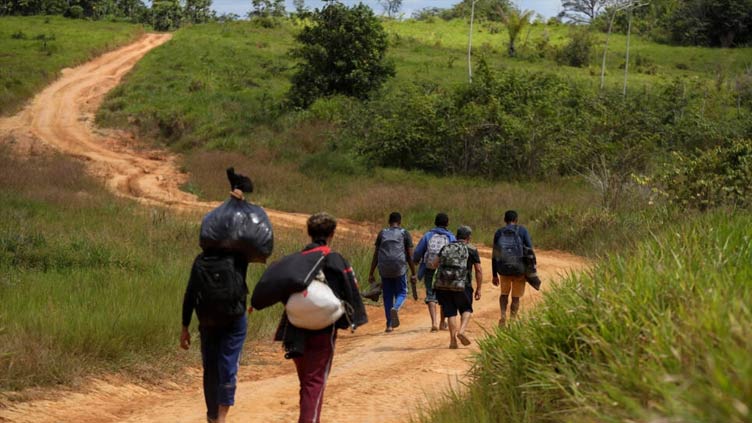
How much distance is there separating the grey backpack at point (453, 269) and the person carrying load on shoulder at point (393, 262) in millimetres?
1408

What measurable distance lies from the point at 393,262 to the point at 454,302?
1545mm

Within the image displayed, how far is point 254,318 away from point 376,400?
11.2 feet

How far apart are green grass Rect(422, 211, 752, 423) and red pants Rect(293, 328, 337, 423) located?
34.3 inches

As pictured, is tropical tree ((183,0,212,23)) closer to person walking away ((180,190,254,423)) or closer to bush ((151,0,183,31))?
bush ((151,0,183,31))

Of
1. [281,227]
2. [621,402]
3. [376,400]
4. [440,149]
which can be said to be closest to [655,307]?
[621,402]

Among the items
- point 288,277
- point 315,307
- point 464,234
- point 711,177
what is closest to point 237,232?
point 288,277

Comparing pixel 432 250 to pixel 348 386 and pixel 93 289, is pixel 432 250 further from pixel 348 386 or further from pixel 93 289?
pixel 93 289

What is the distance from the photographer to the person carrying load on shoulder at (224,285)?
5.92m

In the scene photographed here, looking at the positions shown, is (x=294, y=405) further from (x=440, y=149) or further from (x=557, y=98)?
(x=557, y=98)

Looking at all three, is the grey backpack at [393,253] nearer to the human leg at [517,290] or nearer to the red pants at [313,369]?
the human leg at [517,290]

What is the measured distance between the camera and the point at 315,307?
566cm

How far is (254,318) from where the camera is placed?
1098 centimetres

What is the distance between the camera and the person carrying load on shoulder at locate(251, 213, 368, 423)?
18.6 feet

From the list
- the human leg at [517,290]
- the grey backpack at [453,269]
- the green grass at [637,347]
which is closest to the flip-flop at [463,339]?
the grey backpack at [453,269]
